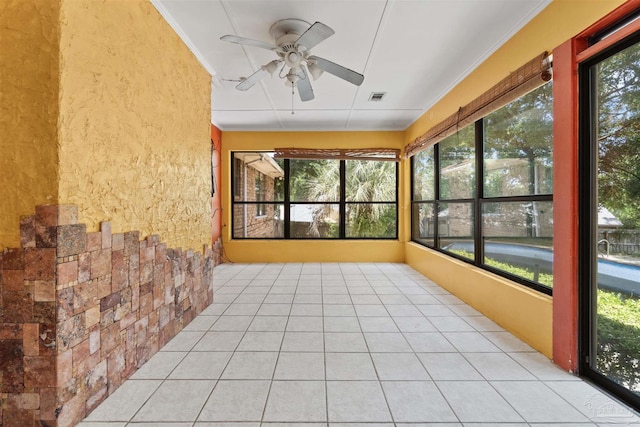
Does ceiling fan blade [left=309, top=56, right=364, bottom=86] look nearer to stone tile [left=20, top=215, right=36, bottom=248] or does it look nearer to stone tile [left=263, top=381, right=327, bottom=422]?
stone tile [left=20, top=215, right=36, bottom=248]

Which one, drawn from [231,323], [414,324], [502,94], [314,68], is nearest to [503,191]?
[502,94]

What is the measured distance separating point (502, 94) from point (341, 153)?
319cm

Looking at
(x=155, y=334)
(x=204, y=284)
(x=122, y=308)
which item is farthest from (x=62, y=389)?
(x=204, y=284)

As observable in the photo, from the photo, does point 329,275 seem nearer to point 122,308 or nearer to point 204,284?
point 204,284

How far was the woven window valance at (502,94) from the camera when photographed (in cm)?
205

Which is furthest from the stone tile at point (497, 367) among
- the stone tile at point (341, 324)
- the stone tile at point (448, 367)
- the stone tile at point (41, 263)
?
the stone tile at point (41, 263)

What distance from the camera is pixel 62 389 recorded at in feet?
4.48

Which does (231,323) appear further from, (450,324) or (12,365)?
(450,324)

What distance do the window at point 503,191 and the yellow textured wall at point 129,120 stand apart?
10.6 feet

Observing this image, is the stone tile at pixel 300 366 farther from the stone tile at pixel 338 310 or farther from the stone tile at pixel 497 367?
the stone tile at pixel 497 367

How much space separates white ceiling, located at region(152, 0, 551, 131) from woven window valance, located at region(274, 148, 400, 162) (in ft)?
4.15

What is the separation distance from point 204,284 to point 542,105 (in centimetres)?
379

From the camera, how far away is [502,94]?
2.44 m

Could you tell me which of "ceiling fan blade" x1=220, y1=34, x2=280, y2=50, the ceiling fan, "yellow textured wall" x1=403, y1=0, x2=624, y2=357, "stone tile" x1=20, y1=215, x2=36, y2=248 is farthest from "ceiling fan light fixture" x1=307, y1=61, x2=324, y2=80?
"stone tile" x1=20, y1=215, x2=36, y2=248
